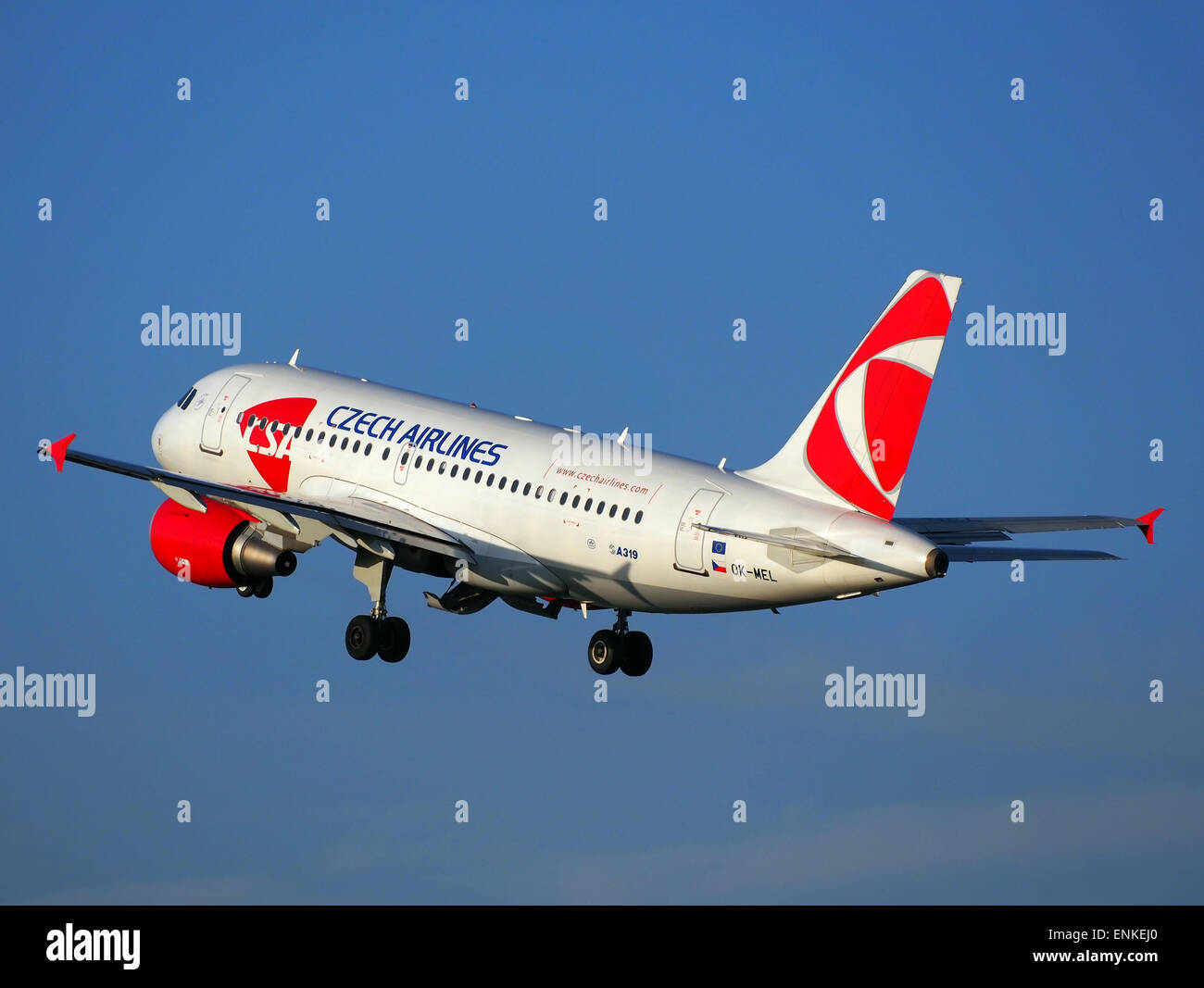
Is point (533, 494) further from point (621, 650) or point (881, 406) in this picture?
point (881, 406)

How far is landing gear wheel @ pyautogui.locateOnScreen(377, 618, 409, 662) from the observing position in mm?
64938

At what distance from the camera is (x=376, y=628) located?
64938 mm

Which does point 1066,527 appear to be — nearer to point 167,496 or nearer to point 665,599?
point 665,599

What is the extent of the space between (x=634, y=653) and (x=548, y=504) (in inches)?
220

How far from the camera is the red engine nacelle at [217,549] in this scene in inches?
2584

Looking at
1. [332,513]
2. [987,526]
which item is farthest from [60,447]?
[987,526]

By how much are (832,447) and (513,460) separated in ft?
30.4

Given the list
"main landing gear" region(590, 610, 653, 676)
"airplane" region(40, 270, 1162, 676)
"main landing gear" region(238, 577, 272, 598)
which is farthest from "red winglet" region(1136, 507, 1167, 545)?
"main landing gear" region(238, 577, 272, 598)

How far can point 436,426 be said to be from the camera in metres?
65.5

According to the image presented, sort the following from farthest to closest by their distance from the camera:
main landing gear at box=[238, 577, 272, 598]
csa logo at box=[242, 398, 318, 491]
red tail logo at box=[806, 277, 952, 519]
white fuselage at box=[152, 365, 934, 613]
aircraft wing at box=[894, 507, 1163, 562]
Result: csa logo at box=[242, 398, 318, 491] < main landing gear at box=[238, 577, 272, 598] < aircraft wing at box=[894, 507, 1163, 562] < white fuselage at box=[152, 365, 934, 613] < red tail logo at box=[806, 277, 952, 519]

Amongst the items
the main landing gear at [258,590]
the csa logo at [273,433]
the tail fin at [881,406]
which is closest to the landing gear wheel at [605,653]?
the main landing gear at [258,590]

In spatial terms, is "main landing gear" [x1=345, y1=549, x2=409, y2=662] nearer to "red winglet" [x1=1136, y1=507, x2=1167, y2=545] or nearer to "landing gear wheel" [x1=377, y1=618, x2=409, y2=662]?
"landing gear wheel" [x1=377, y1=618, x2=409, y2=662]

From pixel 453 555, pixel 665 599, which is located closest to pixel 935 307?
pixel 665 599

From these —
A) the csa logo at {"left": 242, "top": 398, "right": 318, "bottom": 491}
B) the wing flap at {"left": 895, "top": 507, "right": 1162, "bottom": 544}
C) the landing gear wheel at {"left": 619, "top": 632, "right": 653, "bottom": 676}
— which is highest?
the csa logo at {"left": 242, "top": 398, "right": 318, "bottom": 491}
